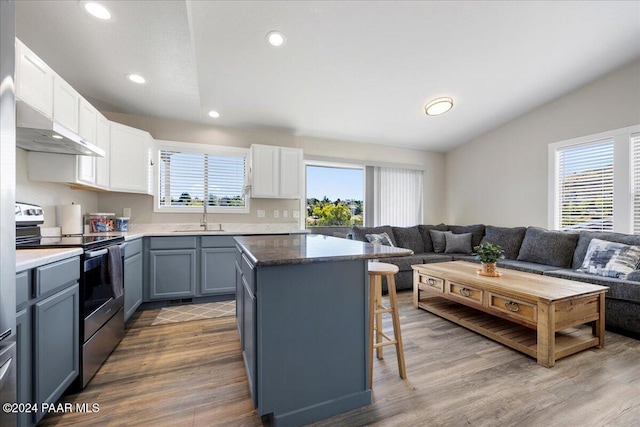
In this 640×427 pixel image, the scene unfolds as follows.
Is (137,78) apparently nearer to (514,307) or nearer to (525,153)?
(514,307)

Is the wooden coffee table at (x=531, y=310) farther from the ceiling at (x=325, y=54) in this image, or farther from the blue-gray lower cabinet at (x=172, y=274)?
the blue-gray lower cabinet at (x=172, y=274)

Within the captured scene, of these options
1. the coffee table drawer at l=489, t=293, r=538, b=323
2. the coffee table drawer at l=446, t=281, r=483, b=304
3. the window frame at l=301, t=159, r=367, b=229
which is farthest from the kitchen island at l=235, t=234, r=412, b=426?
the window frame at l=301, t=159, r=367, b=229

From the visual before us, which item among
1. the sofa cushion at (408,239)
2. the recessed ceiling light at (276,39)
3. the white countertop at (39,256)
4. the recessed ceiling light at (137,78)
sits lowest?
the sofa cushion at (408,239)

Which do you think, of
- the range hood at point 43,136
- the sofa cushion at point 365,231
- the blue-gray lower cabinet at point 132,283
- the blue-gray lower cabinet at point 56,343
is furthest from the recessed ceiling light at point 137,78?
the sofa cushion at point 365,231

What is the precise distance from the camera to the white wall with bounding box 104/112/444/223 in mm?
3562

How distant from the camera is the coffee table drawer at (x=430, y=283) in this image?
9.62 ft

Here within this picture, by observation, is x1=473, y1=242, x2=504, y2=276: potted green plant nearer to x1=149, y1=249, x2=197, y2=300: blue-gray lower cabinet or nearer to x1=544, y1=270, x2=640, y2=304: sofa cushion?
x1=544, y1=270, x2=640, y2=304: sofa cushion

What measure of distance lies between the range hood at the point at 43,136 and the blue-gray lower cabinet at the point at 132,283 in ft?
3.43

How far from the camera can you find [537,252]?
11.9 ft

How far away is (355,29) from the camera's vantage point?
8.18ft

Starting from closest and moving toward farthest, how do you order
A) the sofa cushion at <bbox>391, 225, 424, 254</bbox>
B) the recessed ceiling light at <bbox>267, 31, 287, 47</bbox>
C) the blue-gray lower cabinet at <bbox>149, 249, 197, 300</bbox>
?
the recessed ceiling light at <bbox>267, 31, 287, 47</bbox>, the blue-gray lower cabinet at <bbox>149, 249, 197, 300</bbox>, the sofa cushion at <bbox>391, 225, 424, 254</bbox>

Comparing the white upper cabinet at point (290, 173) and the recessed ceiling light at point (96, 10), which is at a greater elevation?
the recessed ceiling light at point (96, 10)

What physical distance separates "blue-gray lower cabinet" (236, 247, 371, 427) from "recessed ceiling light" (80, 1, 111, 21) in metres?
2.08

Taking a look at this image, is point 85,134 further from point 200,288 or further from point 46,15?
point 200,288
